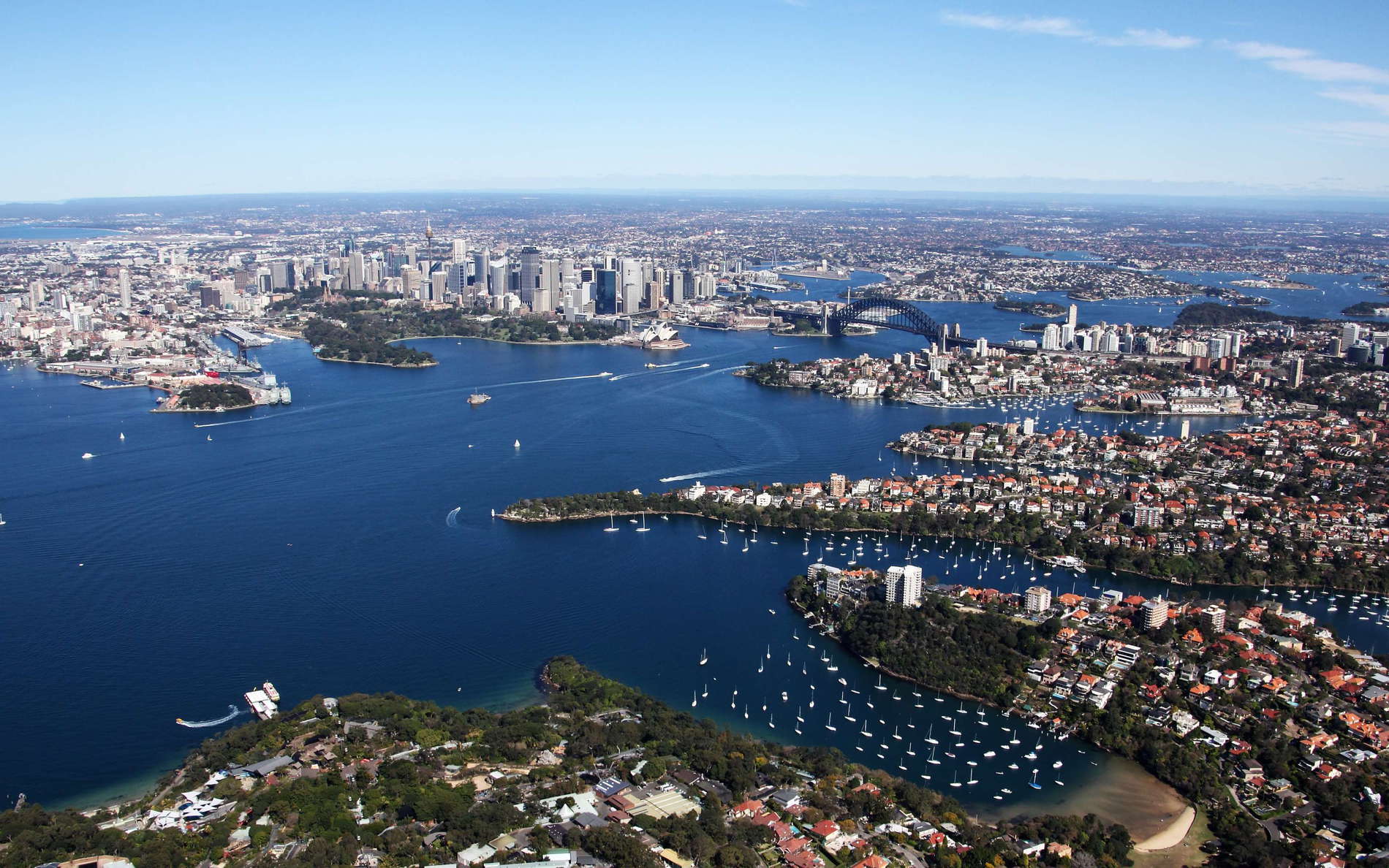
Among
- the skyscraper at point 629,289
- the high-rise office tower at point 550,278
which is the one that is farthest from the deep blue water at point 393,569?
the high-rise office tower at point 550,278

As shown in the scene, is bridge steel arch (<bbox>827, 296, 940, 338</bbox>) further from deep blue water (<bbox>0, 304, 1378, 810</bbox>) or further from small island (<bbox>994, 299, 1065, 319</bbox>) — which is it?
deep blue water (<bbox>0, 304, 1378, 810</bbox>)

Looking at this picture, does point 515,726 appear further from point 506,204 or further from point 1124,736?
point 506,204

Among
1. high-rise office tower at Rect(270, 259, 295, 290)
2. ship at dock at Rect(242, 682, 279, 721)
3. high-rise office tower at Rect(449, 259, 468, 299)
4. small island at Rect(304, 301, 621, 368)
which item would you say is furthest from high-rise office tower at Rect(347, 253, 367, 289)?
ship at dock at Rect(242, 682, 279, 721)

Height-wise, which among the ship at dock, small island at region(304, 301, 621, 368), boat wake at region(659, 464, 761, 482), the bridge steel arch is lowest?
the ship at dock

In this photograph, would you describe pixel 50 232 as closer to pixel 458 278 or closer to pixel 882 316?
pixel 458 278

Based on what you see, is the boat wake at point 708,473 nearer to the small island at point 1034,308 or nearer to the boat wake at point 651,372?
the boat wake at point 651,372

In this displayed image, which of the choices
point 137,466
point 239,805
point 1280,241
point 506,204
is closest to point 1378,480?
point 239,805

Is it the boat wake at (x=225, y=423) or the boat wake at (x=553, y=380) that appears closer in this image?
the boat wake at (x=225, y=423)

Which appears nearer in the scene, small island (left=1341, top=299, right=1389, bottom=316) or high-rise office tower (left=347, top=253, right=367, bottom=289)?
small island (left=1341, top=299, right=1389, bottom=316)
